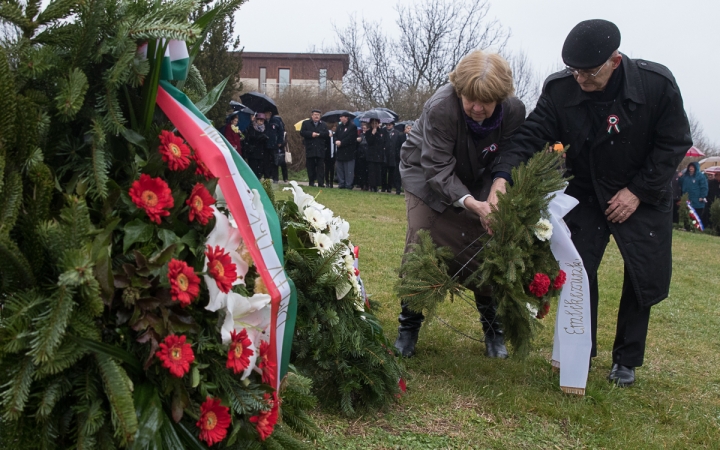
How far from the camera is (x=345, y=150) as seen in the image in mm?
19219

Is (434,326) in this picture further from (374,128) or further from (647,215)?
(374,128)

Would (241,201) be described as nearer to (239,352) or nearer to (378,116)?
(239,352)

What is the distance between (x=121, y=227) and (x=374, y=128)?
58.2 feet

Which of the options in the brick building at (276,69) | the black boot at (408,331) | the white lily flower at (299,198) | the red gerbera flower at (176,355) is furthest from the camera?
the brick building at (276,69)

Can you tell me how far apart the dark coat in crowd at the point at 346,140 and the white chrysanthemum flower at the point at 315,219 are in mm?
15709

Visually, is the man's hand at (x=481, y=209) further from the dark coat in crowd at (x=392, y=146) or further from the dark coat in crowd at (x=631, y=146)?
the dark coat in crowd at (x=392, y=146)

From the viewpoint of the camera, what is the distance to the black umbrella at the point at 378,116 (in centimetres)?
2070

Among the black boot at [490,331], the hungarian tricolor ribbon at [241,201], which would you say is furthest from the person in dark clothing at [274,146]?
the hungarian tricolor ribbon at [241,201]

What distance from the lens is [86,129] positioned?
198cm

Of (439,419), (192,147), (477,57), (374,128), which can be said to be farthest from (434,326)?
(374,128)

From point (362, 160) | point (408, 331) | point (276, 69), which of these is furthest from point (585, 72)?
point (276, 69)

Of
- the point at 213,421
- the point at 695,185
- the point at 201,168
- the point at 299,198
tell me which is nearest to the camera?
the point at 213,421

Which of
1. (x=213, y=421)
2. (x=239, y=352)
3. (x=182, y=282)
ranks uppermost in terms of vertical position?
(x=182, y=282)

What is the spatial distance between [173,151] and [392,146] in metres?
17.6
